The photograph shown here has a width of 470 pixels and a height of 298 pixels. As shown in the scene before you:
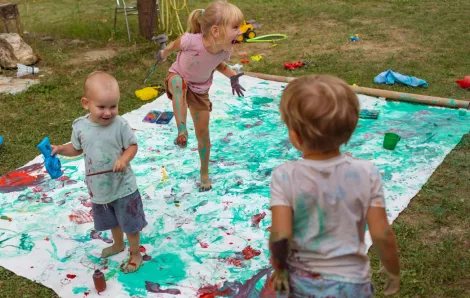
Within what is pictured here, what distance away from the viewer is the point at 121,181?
3.07 m

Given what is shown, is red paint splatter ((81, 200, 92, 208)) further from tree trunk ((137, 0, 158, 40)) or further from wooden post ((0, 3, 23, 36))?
wooden post ((0, 3, 23, 36))

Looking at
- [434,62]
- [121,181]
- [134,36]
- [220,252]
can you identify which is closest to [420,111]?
[434,62]

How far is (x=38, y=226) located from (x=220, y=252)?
1426 mm

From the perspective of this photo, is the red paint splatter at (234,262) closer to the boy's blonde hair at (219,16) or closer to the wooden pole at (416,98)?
the boy's blonde hair at (219,16)

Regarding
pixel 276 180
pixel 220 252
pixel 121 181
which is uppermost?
pixel 276 180

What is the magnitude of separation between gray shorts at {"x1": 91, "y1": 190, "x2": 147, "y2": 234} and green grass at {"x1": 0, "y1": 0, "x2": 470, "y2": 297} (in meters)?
0.57

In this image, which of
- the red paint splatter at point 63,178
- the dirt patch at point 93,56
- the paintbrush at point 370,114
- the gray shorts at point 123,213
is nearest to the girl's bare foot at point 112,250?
the gray shorts at point 123,213

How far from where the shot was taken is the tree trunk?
28.2ft

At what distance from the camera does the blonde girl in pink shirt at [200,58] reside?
12.6ft

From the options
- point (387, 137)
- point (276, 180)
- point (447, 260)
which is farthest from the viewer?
point (387, 137)

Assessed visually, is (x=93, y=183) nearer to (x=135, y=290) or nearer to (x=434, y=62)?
(x=135, y=290)

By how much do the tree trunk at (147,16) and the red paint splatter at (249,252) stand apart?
6.03 metres

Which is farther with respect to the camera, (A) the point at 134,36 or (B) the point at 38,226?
(A) the point at 134,36

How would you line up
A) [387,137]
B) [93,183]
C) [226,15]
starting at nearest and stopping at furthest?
[93,183] < [226,15] < [387,137]
